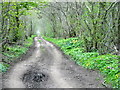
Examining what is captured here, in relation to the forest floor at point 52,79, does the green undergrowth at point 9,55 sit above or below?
above

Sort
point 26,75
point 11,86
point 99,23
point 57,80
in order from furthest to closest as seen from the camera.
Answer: point 99,23 < point 26,75 < point 57,80 < point 11,86

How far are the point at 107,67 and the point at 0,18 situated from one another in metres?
9.92

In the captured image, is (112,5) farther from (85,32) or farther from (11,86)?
(11,86)

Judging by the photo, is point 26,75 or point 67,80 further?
point 26,75

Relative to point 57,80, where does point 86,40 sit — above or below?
above

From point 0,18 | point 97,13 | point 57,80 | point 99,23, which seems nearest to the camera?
point 57,80

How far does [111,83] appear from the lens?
25.6ft

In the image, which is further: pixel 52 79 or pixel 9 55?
pixel 9 55

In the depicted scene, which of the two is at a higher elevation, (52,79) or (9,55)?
(9,55)

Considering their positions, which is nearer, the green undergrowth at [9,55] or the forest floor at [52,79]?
the forest floor at [52,79]

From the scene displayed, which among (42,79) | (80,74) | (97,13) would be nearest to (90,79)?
(80,74)

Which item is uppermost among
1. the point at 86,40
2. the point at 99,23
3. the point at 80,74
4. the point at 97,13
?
the point at 97,13

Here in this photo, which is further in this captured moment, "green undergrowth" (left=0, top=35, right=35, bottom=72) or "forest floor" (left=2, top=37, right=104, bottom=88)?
"green undergrowth" (left=0, top=35, right=35, bottom=72)

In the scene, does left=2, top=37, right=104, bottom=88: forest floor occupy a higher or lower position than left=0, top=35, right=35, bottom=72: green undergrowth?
lower
